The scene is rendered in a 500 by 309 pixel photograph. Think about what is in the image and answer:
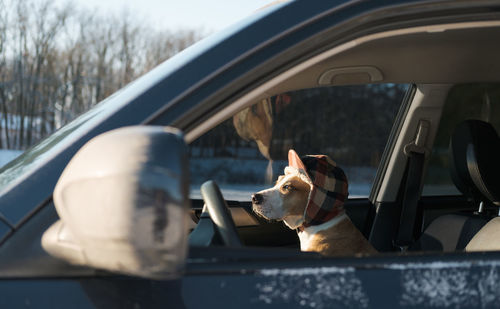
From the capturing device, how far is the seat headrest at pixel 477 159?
2.42m

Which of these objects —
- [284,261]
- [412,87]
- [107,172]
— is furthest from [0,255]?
[412,87]

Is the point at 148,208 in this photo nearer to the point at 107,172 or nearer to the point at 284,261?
the point at 107,172

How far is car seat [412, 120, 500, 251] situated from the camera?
95.3 inches

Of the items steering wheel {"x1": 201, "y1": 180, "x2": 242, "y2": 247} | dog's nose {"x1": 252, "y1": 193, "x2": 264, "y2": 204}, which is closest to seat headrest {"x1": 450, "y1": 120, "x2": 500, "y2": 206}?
dog's nose {"x1": 252, "y1": 193, "x2": 264, "y2": 204}

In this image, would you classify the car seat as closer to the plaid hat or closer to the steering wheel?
the plaid hat

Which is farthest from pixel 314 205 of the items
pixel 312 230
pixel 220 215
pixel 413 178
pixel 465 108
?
pixel 220 215

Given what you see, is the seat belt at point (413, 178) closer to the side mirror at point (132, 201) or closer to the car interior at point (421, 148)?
the car interior at point (421, 148)

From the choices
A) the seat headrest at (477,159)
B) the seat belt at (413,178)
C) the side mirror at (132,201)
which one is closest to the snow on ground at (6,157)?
the side mirror at (132,201)

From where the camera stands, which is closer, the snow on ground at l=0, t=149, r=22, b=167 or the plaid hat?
the snow on ground at l=0, t=149, r=22, b=167

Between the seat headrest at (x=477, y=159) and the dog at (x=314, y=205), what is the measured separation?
1.81ft

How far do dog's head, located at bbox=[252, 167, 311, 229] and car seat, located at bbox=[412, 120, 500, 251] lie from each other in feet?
2.26

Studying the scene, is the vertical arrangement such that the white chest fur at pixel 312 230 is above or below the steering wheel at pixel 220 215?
below

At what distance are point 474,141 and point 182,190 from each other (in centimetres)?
200

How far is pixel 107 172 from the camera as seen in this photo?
2.71 feet
